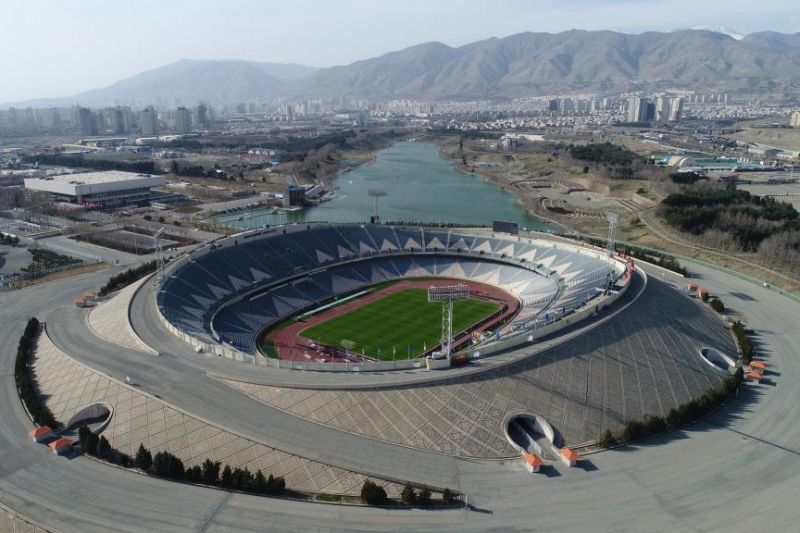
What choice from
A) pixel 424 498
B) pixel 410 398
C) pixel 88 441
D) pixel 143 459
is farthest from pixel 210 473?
pixel 410 398

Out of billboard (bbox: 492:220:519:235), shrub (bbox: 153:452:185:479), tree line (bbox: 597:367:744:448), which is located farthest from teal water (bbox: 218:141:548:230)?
shrub (bbox: 153:452:185:479)

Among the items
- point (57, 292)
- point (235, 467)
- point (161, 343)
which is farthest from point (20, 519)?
point (57, 292)

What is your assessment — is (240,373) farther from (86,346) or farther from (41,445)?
(86,346)

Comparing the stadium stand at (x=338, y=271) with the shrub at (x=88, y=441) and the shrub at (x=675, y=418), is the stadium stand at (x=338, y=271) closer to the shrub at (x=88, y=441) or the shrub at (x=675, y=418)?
the shrub at (x=675, y=418)

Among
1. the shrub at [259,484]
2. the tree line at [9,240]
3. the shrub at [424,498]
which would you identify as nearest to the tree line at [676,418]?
the shrub at [424,498]

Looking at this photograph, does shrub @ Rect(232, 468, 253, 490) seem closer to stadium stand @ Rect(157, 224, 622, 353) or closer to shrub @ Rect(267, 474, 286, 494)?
shrub @ Rect(267, 474, 286, 494)
